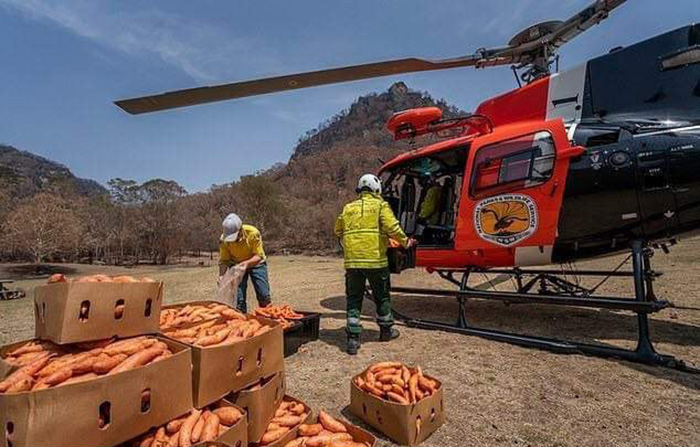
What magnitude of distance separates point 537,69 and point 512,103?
533mm

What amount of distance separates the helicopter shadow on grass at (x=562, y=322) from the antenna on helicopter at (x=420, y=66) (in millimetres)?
3429

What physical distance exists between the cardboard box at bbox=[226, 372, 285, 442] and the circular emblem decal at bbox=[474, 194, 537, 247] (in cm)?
359

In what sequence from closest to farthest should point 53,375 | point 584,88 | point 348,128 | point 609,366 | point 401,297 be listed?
point 53,375 → point 609,366 → point 584,88 → point 401,297 → point 348,128

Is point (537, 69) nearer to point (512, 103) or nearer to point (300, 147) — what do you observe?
point (512, 103)

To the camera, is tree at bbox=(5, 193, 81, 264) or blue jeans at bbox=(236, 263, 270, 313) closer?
blue jeans at bbox=(236, 263, 270, 313)

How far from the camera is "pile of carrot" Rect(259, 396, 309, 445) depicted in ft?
8.14

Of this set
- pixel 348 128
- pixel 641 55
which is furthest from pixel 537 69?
pixel 348 128

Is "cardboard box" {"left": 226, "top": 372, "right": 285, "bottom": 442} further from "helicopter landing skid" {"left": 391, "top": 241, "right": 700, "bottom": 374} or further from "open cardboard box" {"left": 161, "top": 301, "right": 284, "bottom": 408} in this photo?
"helicopter landing skid" {"left": 391, "top": 241, "right": 700, "bottom": 374}

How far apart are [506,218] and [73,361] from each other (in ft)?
15.2

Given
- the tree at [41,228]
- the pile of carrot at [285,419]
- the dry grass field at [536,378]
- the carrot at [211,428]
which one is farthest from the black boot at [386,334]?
the tree at [41,228]

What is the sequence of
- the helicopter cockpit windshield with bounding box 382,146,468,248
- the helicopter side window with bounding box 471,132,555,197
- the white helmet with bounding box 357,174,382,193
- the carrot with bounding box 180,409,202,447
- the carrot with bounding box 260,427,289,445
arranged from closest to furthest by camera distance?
the carrot with bounding box 180,409,202,447
the carrot with bounding box 260,427,289,445
the helicopter side window with bounding box 471,132,555,197
the white helmet with bounding box 357,174,382,193
the helicopter cockpit windshield with bounding box 382,146,468,248

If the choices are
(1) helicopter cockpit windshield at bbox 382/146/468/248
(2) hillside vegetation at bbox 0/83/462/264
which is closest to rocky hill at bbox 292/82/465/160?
(2) hillside vegetation at bbox 0/83/462/264

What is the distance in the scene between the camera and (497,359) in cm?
419

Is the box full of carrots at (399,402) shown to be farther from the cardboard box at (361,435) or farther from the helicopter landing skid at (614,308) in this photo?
the helicopter landing skid at (614,308)
